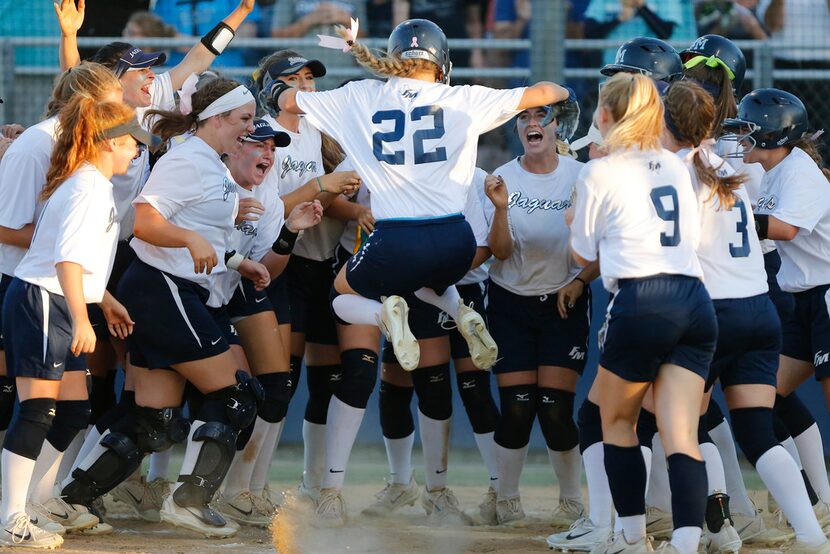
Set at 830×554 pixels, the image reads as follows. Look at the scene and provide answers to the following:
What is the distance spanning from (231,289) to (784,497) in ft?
8.72

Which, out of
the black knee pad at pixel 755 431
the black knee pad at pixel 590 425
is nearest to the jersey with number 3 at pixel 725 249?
the black knee pad at pixel 755 431

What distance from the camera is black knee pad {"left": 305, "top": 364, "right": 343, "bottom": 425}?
6.38 meters

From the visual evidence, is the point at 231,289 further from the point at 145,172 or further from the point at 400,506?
→ the point at 400,506

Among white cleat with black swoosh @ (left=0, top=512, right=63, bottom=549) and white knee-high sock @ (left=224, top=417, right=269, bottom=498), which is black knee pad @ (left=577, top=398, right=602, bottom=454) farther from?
white cleat with black swoosh @ (left=0, top=512, right=63, bottom=549)

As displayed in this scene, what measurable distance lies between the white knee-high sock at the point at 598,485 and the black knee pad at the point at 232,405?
153 cm

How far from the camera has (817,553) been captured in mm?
4820

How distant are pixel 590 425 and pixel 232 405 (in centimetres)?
160

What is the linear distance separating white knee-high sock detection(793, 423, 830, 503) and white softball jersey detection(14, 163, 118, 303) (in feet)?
11.4

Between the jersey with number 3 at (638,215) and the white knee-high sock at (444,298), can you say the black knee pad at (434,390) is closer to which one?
the white knee-high sock at (444,298)

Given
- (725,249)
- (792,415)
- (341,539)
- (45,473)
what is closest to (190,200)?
A: (45,473)

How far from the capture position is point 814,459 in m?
5.89

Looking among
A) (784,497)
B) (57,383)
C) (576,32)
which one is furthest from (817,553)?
(576,32)

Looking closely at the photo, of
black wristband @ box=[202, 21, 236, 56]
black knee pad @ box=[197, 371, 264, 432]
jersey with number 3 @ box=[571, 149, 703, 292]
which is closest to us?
jersey with number 3 @ box=[571, 149, 703, 292]

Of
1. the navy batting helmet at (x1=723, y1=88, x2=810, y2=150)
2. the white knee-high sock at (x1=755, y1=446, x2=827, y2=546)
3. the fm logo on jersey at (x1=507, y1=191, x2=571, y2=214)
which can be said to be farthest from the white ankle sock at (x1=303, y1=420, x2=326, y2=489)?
the navy batting helmet at (x1=723, y1=88, x2=810, y2=150)
